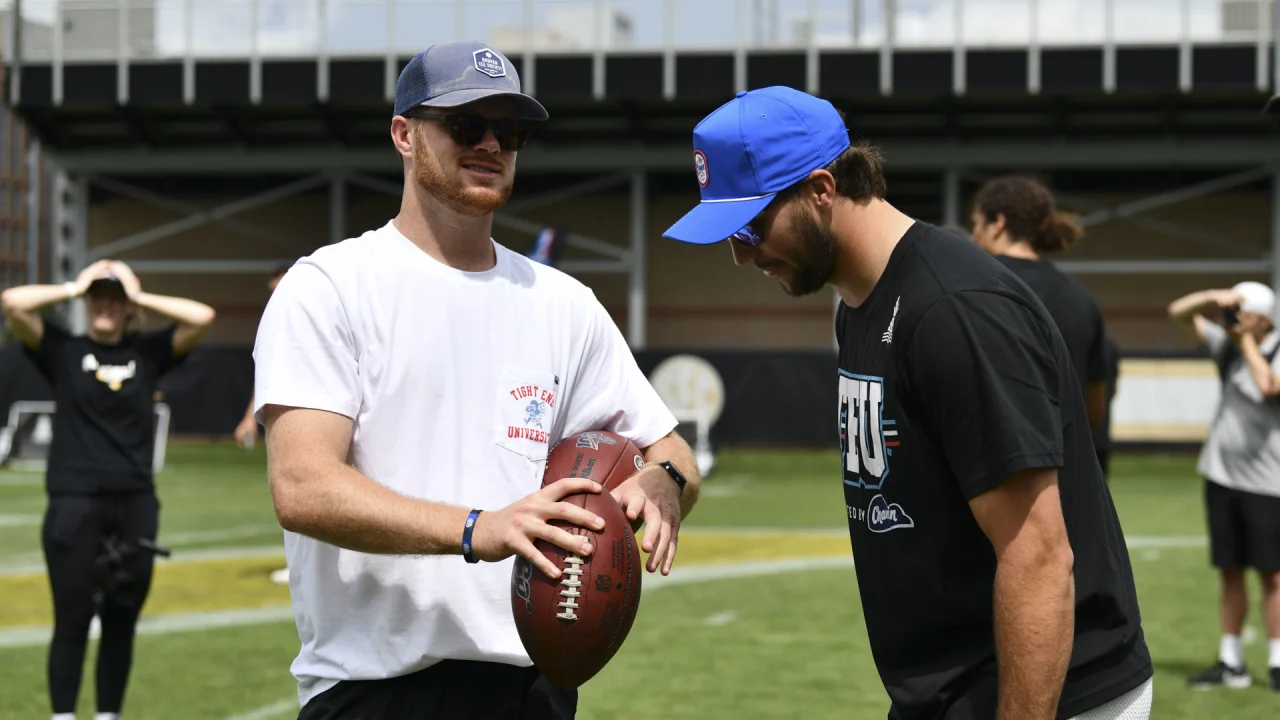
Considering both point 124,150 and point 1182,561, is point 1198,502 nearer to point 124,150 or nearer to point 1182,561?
point 1182,561

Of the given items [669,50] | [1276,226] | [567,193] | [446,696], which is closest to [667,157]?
[567,193]

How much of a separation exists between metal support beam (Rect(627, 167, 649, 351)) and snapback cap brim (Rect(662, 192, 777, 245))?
28.7 meters

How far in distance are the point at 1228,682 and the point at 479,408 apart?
5990 millimetres

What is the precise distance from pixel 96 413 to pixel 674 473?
475cm

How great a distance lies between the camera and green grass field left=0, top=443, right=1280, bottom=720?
25.1 feet

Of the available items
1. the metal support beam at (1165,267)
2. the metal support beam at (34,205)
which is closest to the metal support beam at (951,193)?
the metal support beam at (1165,267)

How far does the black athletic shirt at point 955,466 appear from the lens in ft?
8.91

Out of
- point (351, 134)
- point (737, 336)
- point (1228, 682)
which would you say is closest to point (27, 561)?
point (1228, 682)

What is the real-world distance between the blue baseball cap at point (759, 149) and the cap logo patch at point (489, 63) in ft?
2.18

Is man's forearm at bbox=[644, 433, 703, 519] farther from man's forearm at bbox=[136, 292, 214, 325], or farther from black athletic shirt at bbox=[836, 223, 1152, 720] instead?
man's forearm at bbox=[136, 292, 214, 325]

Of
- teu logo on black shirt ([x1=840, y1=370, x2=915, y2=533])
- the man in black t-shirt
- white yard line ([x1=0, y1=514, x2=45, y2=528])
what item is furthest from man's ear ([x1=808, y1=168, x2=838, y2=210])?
white yard line ([x1=0, y1=514, x2=45, y2=528])

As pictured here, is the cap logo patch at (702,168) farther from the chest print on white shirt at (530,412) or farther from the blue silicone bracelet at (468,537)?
the blue silicone bracelet at (468,537)

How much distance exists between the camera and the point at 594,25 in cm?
2984

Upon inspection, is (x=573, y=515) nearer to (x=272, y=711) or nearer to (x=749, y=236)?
(x=749, y=236)
